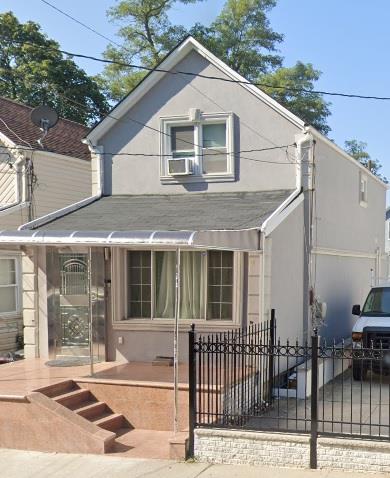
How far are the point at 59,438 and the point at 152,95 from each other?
23.3ft

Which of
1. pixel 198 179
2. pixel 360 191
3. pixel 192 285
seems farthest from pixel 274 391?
pixel 360 191

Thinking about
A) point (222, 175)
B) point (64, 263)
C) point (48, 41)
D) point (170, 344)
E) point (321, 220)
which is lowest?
point (170, 344)

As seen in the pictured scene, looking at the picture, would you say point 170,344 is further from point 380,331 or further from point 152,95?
point 152,95

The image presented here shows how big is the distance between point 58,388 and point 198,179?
499 cm

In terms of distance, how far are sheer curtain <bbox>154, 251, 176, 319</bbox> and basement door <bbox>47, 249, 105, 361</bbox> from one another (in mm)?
1065

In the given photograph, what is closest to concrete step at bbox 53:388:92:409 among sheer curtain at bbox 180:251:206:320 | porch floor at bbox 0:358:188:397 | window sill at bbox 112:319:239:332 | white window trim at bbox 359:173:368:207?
porch floor at bbox 0:358:188:397

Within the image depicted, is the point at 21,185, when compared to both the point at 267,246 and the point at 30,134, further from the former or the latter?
the point at 267,246

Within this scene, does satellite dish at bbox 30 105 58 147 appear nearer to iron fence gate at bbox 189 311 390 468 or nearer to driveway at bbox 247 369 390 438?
iron fence gate at bbox 189 311 390 468

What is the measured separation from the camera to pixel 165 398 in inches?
332

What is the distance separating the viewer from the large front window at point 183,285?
10.5 meters

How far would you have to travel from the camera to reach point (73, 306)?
10.9 m

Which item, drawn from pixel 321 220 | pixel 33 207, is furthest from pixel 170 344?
pixel 33 207

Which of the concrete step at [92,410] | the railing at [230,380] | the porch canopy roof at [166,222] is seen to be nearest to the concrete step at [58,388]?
the concrete step at [92,410]

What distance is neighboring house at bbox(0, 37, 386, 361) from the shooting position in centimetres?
1021
